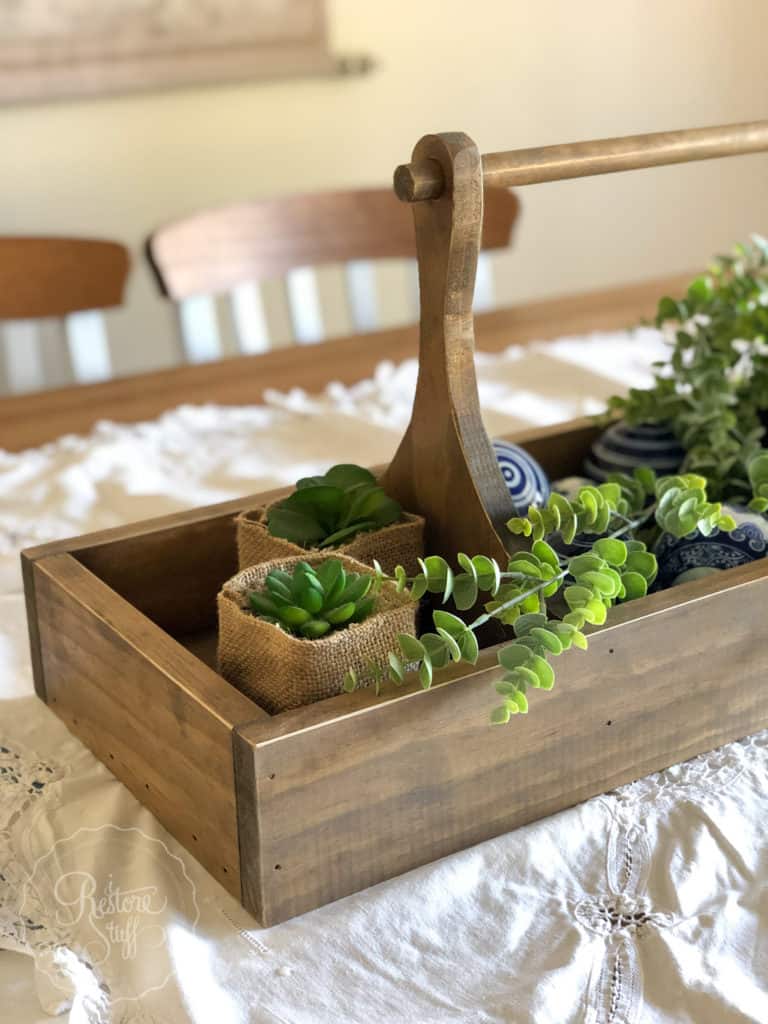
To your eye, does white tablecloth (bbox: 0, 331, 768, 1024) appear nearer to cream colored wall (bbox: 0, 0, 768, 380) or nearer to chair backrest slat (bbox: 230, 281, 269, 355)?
chair backrest slat (bbox: 230, 281, 269, 355)

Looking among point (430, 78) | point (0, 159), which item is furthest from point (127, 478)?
point (430, 78)

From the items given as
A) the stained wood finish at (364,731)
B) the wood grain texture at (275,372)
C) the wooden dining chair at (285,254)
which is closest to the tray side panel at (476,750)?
the stained wood finish at (364,731)

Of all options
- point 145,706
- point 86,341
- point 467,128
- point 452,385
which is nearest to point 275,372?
point 86,341

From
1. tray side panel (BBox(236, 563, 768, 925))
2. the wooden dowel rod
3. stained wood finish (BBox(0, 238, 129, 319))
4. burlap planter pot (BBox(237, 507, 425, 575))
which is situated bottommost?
stained wood finish (BBox(0, 238, 129, 319))

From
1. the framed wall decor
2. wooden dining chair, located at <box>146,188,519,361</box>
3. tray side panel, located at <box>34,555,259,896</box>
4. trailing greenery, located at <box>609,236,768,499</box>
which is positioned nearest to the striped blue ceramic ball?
trailing greenery, located at <box>609,236,768,499</box>

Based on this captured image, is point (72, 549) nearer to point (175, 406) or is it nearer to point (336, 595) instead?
point (336, 595)

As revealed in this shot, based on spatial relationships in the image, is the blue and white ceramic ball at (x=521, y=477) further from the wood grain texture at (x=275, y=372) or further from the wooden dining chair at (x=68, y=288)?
the wooden dining chair at (x=68, y=288)

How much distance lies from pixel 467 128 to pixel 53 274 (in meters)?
1.69

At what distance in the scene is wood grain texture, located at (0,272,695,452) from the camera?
143 centimetres

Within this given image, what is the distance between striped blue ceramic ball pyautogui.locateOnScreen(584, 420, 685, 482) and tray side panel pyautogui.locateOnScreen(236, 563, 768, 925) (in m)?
0.25

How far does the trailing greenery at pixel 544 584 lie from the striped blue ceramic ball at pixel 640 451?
0.17m

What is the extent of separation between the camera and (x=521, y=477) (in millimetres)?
957

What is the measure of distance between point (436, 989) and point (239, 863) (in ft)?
0.39

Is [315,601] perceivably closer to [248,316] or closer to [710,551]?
[710,551]
